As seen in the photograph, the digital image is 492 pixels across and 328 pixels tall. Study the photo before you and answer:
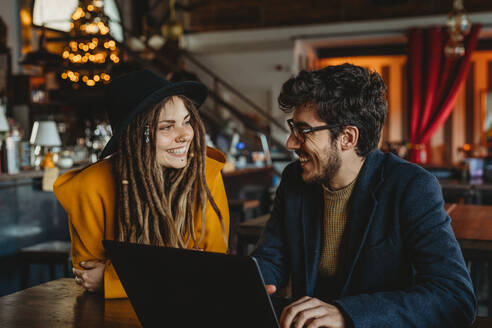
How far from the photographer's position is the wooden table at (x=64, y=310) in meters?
1.29

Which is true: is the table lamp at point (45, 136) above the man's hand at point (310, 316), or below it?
above

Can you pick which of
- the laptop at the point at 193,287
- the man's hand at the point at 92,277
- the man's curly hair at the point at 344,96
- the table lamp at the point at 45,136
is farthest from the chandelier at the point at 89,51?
the laptop at the point at 193,287

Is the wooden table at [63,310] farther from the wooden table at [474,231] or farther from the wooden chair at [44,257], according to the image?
the wooden chair at [44,257]

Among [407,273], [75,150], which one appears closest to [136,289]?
[407,273]

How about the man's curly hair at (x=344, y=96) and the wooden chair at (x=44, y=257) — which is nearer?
the man's curly hair at (x=344, y=96)

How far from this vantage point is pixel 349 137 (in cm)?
152

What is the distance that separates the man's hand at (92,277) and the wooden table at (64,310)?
0.08ft

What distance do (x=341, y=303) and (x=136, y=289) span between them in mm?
474

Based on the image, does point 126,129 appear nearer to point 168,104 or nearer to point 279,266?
point 168,104

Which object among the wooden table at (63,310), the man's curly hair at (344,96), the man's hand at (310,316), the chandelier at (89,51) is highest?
the chandelier at (89,51)

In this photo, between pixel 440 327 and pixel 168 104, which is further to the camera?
pixel 168 104

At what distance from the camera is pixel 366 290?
57.1 inches

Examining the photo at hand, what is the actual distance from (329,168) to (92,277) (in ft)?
2.62

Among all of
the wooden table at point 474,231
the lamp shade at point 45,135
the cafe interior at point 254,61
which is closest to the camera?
the wooden table at point 474,231
